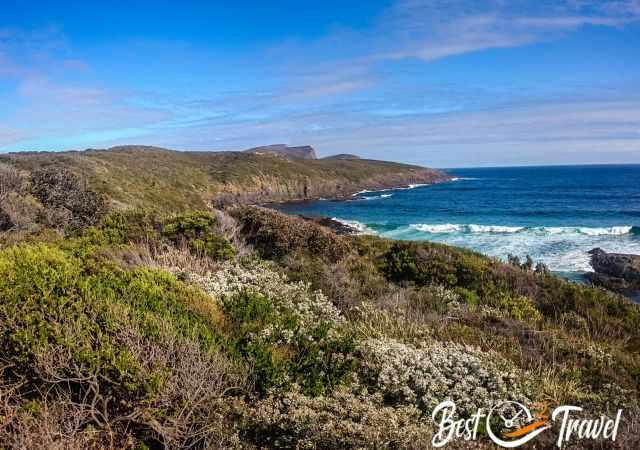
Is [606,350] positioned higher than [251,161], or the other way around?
[251,161]

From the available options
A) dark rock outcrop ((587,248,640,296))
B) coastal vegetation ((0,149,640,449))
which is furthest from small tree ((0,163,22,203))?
dark rock outcrop ((587,248,640,296))

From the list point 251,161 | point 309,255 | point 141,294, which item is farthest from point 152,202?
point 251,161

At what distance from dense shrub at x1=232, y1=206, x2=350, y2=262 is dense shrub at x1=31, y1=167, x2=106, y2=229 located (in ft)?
24.4

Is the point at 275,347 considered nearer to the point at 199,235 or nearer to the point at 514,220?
the point at 199,235

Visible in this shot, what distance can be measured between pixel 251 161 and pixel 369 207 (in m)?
33.3

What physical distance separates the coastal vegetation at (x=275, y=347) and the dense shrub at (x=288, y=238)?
0.70 m

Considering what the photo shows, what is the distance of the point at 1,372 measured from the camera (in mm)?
4430

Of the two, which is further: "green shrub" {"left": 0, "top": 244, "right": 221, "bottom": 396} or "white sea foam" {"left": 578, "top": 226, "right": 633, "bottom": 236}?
"white sea foam" {"left": 578, "top": 226, "right": 633, "bottom": 236}

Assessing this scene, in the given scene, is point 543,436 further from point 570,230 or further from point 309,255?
point 570,230

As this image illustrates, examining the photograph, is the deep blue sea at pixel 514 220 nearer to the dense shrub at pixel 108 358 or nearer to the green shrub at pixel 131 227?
the green shrub at pixel 131 227

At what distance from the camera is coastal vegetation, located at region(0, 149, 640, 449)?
4.11 metres

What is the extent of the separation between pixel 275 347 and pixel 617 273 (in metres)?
22.4

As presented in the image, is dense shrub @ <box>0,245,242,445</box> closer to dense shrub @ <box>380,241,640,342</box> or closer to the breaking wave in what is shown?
dense shrub @ <box>380,241,640,342</box>

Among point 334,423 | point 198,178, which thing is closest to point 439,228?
point 198,178
